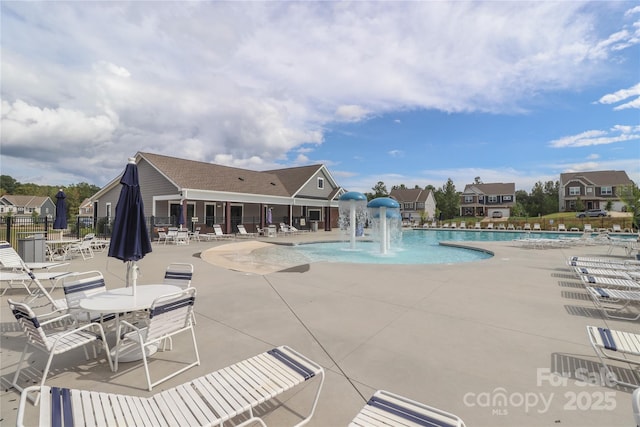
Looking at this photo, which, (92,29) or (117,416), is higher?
(92,29)

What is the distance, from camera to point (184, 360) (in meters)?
3.57

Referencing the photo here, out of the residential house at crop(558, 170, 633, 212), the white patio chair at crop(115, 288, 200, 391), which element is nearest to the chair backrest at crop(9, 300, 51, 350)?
the white patio chair at crop(115, 288, 200, 391)

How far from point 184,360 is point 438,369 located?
2.95m

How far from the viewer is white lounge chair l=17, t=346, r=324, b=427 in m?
1.90

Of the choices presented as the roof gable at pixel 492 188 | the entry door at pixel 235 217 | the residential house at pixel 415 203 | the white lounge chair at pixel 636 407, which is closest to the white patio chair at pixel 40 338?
the white lounge chair at pixel 636 407

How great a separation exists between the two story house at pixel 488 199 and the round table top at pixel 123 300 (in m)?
67.9

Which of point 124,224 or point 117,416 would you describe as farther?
point 124,224

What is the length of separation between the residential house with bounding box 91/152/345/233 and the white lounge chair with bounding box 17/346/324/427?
18.5 meters

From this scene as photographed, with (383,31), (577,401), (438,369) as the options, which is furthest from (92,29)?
(577,401)

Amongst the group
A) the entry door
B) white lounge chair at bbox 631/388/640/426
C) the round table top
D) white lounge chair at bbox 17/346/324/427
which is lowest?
white lounge chair at bbox 17/346/324/427

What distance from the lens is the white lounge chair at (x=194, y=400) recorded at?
6.24ft

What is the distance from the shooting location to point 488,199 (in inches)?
2475

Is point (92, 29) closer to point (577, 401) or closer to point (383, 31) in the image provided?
point (383, 31)

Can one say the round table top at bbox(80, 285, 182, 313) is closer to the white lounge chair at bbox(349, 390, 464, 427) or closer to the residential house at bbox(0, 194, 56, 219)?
the white lounge chair at bbox(349, 390, 464, 427)
